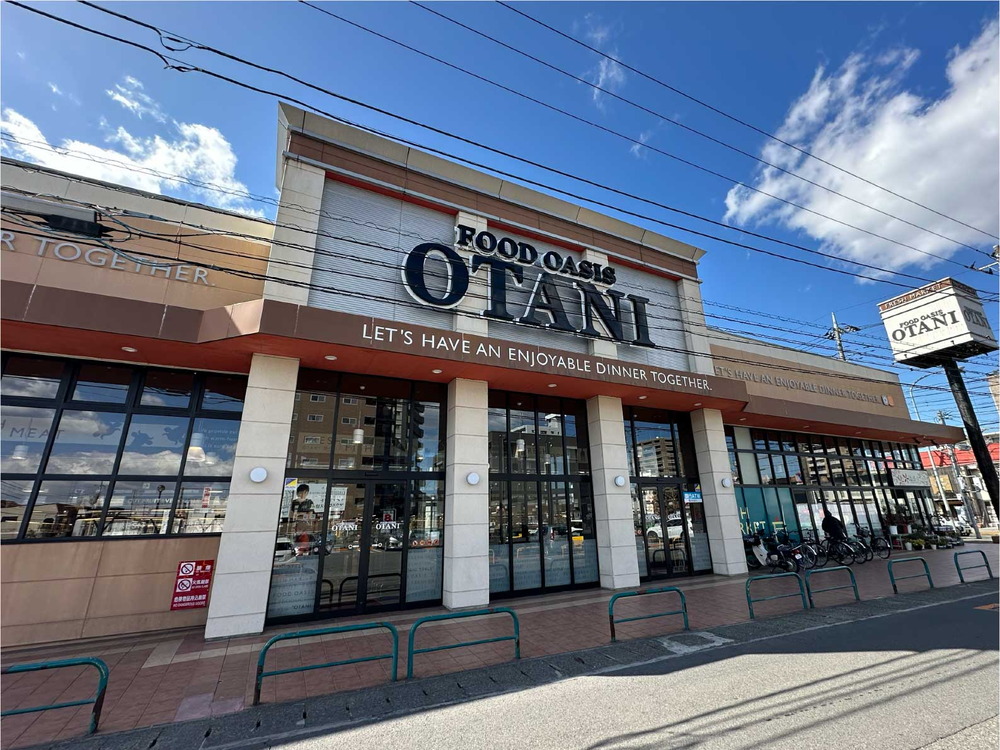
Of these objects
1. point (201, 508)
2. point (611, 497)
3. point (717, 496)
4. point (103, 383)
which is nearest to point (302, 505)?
point (201, 508)

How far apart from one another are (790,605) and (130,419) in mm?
14045

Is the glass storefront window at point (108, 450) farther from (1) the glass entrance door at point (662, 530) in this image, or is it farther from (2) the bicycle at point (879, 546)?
(2) the bicycle at point (879, 546)

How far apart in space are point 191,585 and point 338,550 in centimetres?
273

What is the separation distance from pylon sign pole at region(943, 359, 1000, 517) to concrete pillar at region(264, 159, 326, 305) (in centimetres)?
2496

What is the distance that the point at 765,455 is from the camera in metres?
16.4

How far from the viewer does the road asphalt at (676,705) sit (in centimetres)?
405

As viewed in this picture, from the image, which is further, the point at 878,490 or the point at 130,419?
the point at 878,490

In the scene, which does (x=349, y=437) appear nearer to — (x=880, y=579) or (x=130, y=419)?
(x=130, y=419)

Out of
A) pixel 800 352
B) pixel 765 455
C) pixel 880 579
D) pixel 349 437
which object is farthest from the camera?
pixel 800 352

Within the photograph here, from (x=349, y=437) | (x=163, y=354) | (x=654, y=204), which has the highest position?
(x=654, y=204)

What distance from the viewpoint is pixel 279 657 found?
6.35 metres

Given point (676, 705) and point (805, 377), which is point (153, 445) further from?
point (805, 377)

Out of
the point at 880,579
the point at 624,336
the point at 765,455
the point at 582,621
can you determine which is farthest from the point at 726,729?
the point at 765,455

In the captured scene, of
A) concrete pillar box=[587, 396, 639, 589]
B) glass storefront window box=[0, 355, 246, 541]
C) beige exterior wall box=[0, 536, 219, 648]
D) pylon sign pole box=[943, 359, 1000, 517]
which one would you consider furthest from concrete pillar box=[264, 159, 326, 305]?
pylon sign pole box=[943, 359, 1000, 517]
